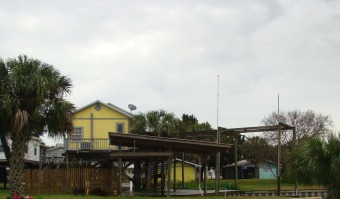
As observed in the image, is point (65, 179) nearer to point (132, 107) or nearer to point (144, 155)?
point (144, 155)

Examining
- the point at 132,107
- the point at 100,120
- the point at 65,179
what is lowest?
the point at 65,179

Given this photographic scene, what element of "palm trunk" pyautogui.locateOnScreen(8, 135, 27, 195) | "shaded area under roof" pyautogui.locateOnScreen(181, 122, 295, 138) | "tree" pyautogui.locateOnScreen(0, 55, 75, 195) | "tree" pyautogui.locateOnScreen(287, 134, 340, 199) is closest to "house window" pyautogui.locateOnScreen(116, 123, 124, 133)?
"shaded area under roof" pyautogui.locateOnScreen(181, 122, 295, 138)

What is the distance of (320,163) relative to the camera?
60.7ft

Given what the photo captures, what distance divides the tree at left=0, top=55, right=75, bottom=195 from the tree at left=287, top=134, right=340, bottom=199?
11644 millimetres

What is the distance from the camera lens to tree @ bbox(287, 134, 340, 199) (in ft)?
59.7

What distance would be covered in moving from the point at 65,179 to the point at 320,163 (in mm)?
16816

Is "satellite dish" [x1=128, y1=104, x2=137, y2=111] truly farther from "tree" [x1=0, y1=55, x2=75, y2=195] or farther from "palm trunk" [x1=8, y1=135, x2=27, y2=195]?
"palm trunk" [x1=8, y1=135, x2=27, y2=195]

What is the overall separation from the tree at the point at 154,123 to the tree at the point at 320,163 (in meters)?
23.3

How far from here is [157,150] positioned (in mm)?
30359

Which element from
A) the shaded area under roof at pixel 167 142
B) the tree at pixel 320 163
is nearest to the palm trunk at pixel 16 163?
the shaded area under roof at pixel 167 142

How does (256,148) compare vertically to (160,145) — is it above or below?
below

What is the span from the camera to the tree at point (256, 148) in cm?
7362

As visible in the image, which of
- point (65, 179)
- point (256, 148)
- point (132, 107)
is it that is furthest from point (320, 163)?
point (256, 148)

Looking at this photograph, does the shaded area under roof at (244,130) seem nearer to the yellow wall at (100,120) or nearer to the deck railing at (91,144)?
the yellow wall at (100,120)
